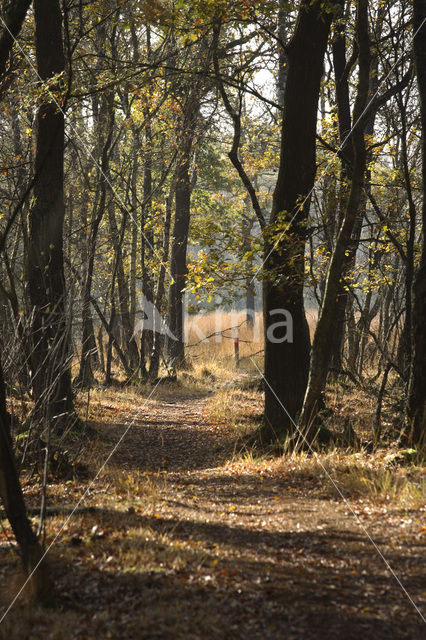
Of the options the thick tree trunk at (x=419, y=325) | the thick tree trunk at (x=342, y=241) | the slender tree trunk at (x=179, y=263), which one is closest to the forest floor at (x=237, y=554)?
the thick tree trunk at (x=419, y=325)

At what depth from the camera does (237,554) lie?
370cm

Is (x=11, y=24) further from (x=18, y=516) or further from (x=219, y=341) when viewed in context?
(x=219, y=341)

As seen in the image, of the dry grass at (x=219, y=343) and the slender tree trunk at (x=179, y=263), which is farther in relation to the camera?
the dry grass at (x=219, y=343)

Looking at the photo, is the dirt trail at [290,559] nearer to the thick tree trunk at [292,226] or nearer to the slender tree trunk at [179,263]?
the thick tree trunk at [292,226]

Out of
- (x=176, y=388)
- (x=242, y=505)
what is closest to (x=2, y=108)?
(x=176, y=388)

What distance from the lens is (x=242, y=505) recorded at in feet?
16.1

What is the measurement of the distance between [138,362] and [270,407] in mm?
7241

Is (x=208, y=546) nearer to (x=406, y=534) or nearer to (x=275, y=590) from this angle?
(x=275, y=590)

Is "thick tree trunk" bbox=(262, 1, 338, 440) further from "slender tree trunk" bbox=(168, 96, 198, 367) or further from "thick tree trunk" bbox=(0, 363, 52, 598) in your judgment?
"slender tree trunk" bbox=(168, 96, 198, 367)

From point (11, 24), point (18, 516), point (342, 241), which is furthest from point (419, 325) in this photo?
point (11, 24)

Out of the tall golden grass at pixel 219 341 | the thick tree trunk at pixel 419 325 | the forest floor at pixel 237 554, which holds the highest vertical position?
the thick tree trunk at pixel 419 325

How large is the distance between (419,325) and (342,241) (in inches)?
47.6

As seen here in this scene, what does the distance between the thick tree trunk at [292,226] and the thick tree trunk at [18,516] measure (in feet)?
13.4

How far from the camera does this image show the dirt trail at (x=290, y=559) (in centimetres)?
289
